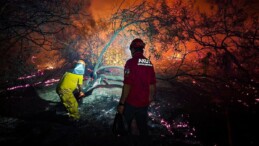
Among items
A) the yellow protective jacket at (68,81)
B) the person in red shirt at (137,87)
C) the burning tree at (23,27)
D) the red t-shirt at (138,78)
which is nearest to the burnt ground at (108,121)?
the person in red shirt at (137,87)

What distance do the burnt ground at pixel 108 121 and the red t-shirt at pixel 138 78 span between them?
34.7 inches

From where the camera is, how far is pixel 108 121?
18.1ft

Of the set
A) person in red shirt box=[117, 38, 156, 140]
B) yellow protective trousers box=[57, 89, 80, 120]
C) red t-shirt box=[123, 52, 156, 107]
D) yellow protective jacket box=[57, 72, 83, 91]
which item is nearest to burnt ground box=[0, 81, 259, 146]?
yellow protective trousers box=[57, 89, 80, 120]

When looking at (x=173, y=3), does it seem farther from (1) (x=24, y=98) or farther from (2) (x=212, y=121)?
(1) (x=24, y=98)

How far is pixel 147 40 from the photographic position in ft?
33.4

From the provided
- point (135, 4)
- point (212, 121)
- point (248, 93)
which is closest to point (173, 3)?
point (135, 4)

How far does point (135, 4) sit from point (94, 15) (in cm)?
553

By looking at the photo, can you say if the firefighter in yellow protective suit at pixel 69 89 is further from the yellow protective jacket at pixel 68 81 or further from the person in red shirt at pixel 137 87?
the person in red shirt at pixel 137 87

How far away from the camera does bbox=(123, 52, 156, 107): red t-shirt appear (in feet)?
10.3

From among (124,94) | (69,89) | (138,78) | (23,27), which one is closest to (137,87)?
(138,78)

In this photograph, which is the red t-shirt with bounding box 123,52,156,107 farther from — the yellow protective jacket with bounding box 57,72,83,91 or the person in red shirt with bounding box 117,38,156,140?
the yellow protective jacket with bounding box 57,72,83,91

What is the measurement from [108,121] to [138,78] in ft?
9.12

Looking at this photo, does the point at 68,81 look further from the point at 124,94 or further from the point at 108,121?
the point at 124,94

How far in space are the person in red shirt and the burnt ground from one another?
66 centimetres
